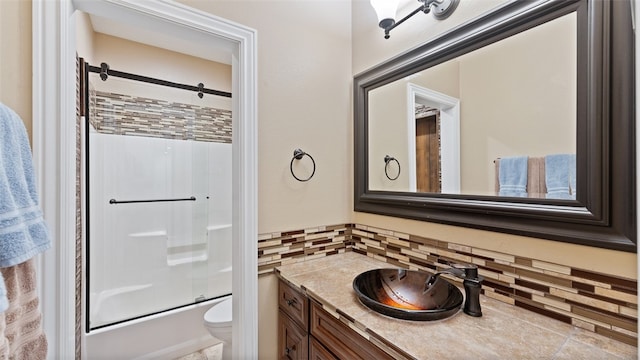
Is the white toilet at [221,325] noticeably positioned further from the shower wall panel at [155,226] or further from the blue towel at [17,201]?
the blue towel at [17,201]

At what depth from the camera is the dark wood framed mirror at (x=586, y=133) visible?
0.72 metres

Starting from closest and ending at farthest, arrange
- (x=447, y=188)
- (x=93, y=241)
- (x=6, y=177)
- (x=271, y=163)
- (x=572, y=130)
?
(x=6, y=177) < (x=572, y=130) < (x=447, y=188) < (x=271, y=163) < (x=93, y=241)

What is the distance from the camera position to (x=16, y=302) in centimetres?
73

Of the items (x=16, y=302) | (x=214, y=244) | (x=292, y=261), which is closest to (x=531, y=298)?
(x=292, y=261)

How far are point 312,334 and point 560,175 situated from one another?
106 cm

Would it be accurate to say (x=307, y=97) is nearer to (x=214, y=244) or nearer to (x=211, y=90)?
(x=211, y=90)

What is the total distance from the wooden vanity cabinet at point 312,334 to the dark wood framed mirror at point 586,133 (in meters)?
0.62

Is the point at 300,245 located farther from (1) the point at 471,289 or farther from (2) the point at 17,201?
(2) the point at 17,201

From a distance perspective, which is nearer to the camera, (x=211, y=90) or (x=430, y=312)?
(x=430, y=312)

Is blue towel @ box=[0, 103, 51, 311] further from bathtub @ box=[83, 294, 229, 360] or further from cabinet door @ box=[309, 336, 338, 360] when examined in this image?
bathtub @ box=[83, 294, 229, 360]

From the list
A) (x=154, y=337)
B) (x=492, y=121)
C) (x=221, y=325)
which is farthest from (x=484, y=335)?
(x=154, y=337)

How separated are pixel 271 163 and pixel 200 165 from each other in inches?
56.8

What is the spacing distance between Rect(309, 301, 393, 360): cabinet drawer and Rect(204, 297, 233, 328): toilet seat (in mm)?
923

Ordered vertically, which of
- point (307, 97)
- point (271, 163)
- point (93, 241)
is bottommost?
point (93, 241)
